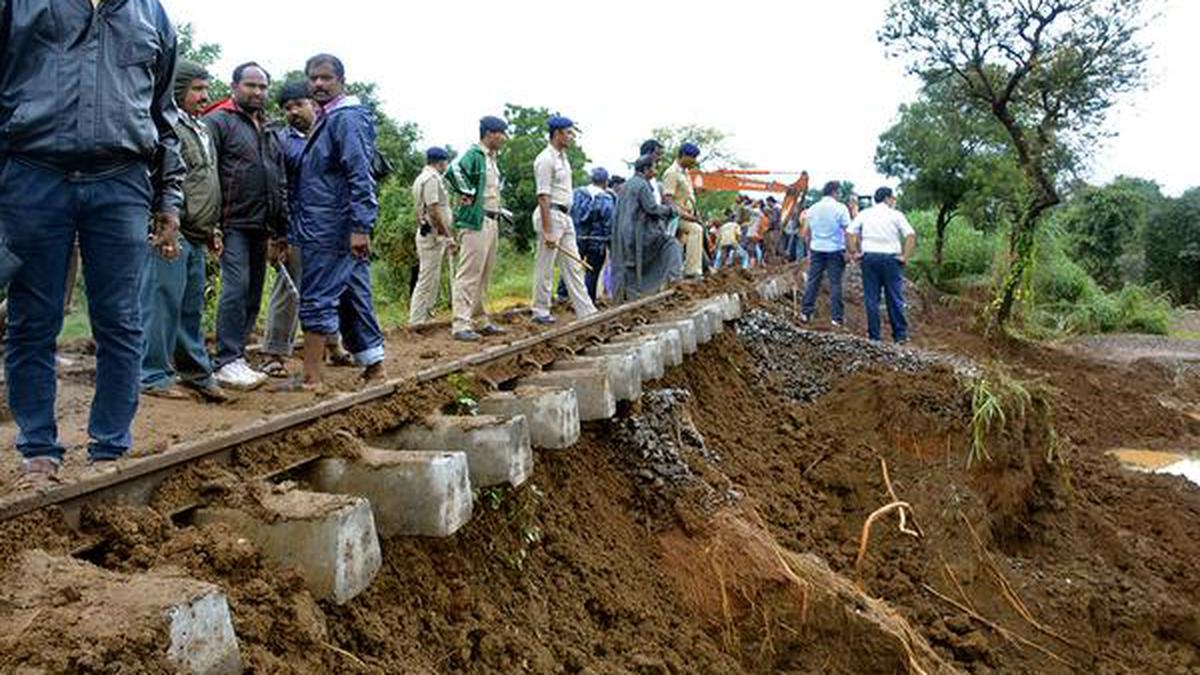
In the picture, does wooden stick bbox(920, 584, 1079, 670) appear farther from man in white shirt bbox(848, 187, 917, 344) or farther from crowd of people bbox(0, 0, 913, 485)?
man in white shirt bbox(848, 187, 917, 344)

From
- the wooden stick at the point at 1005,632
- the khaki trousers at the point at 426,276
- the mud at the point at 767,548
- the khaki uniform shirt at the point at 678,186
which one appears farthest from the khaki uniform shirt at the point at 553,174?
the wooden stick at the point at 1005,632

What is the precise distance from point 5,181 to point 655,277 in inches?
293

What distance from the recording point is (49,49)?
9.89 feet

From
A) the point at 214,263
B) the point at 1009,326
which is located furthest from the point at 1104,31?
the point at 214,263

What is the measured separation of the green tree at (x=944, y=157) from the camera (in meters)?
25.7

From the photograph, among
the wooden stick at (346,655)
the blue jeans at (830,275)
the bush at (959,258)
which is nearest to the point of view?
the wooden stick at (346,655)

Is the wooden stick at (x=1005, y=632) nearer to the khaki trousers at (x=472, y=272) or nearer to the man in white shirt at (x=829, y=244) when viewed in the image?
the khaki trousers at (x=472, y=272)

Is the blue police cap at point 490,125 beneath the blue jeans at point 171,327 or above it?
above

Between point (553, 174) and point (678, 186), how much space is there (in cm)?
336

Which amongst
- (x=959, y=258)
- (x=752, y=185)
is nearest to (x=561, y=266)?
(x=752, y=185)

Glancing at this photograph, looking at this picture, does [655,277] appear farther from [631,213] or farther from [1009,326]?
[1009,326]

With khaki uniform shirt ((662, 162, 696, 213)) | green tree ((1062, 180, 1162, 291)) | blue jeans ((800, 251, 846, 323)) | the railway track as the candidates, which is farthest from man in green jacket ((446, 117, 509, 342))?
green tree ((1062, 180, 1162, 291))

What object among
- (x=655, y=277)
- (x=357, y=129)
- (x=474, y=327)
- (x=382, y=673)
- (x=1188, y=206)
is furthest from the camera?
(x=1188, y=206)

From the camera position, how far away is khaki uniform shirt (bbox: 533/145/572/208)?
26.9 feet
